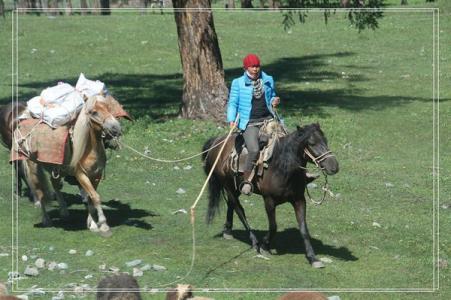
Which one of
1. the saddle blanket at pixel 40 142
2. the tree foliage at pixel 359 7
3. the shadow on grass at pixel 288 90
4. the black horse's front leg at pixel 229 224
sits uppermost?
the tree foliage at pixel 359 7

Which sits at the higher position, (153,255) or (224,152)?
(224,152)

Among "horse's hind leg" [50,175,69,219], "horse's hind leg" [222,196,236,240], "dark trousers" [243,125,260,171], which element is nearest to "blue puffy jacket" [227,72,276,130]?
"dark trousers" [243,125,260,171]

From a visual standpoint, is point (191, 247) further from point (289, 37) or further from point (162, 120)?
point (289, 37)

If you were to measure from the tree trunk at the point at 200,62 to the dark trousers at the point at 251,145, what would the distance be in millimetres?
10477

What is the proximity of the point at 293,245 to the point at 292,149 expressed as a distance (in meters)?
1.75

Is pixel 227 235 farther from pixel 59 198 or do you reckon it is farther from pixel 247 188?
pixel 59 198

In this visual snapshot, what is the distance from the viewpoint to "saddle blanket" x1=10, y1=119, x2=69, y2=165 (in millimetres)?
15438

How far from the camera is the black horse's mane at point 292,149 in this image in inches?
543

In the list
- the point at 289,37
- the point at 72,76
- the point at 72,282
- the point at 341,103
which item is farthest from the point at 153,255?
the point at 289,37

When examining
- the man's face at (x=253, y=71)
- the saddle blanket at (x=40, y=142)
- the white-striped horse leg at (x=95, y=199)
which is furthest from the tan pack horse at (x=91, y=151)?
the man's face at (x=253, y=71)

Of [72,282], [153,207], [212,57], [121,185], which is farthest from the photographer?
[212,57]

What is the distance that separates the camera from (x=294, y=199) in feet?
46.8

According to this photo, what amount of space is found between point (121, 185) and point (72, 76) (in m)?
15.4

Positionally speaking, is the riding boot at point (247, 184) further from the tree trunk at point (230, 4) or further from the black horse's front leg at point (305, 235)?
the tree trunk at point (230, 4)
